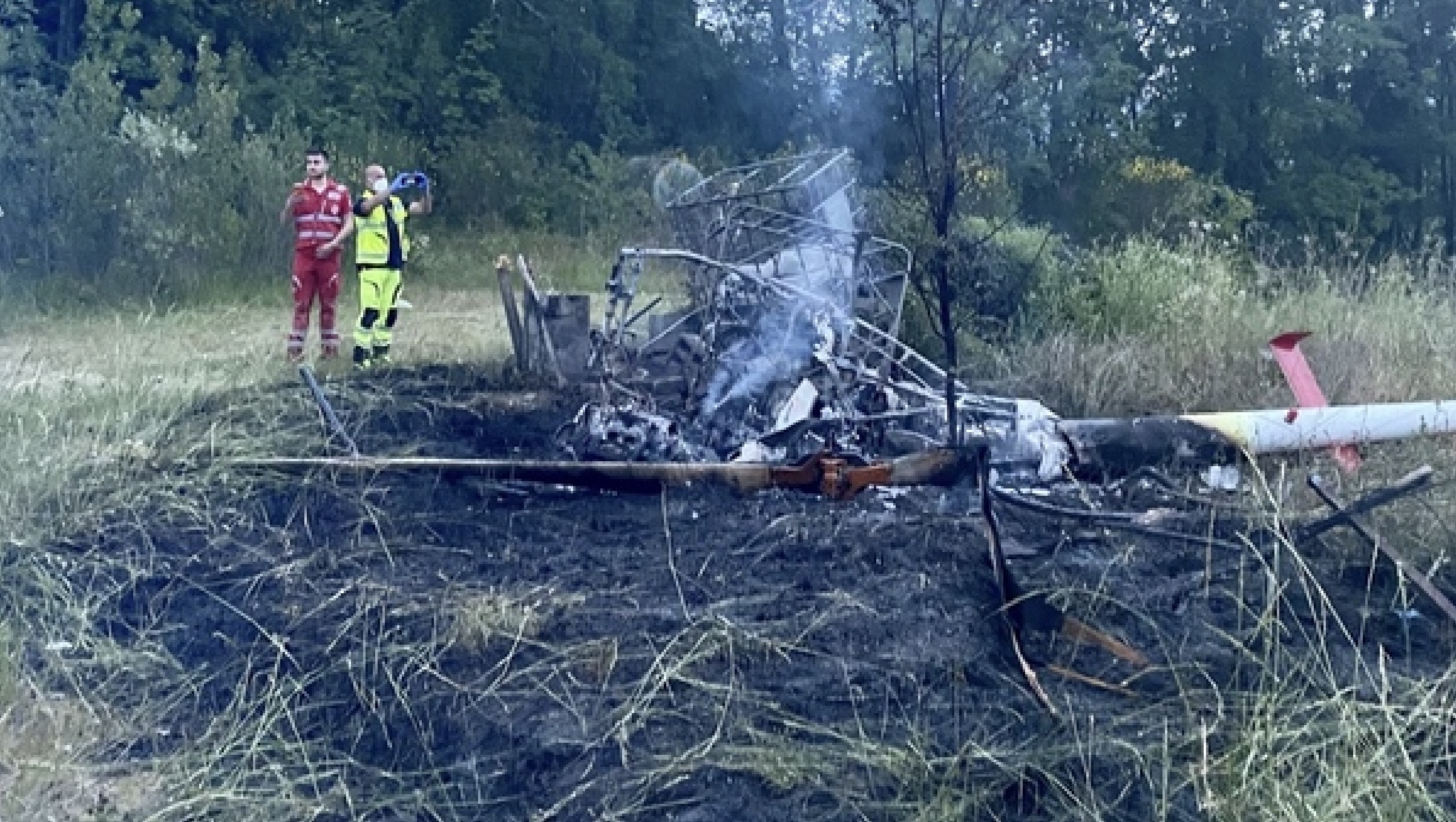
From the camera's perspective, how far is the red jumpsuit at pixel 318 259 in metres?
12.1

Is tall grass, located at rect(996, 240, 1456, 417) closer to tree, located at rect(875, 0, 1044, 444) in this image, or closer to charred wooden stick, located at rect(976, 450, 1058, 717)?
tree, located at rect(875, 0, 1044, 444)

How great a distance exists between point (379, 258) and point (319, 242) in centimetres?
86

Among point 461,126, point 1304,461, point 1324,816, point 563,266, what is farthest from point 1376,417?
point 461,126

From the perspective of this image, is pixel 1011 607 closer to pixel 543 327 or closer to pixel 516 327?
pixel 543 327

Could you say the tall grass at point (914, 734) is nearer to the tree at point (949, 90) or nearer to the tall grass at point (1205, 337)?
the tall grass at point (1205, 337)

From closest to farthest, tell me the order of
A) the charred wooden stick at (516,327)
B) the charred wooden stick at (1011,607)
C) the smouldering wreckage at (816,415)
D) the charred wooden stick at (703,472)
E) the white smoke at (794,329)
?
the charred wooden stick at (1011,607), the charred wooden stick at (703,472), the smouldering wreckage at (816,415), the white smoke at (794,329), the charred wooden stick at (516,327)

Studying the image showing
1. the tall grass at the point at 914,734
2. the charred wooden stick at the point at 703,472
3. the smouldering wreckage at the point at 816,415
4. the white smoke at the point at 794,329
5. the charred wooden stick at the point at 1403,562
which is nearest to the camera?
the tall grass at the point at 914,734

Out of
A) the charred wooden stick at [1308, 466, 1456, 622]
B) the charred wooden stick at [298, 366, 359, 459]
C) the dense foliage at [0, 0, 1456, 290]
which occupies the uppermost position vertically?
the dense foliage at [0, 0, 1456, 290]

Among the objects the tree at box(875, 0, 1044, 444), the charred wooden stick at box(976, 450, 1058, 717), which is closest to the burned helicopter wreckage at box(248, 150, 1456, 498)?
the tree at box(875, 0, 1044, 444)

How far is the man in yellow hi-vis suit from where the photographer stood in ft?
37.8

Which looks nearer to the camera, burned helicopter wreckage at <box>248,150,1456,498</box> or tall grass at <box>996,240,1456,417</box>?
burned helicopter wreckage at <box>248,150,1456,498</box>

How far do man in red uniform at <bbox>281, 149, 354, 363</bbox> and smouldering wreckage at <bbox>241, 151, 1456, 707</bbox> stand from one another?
400 cm

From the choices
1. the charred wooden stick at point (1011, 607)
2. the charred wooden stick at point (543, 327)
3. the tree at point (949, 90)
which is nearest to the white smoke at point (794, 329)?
the tree at point (949, 90)

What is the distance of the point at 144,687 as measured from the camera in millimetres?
5027
